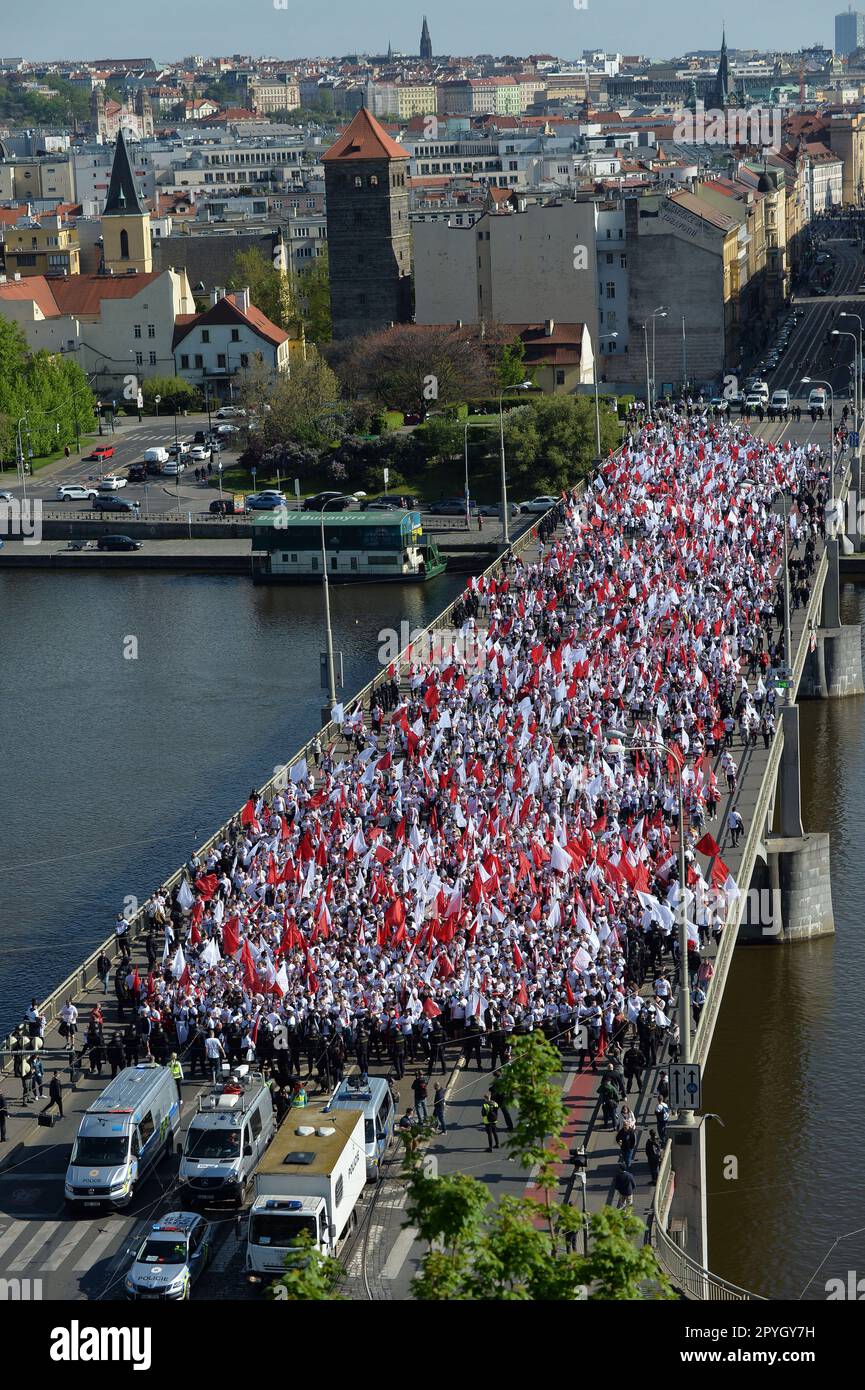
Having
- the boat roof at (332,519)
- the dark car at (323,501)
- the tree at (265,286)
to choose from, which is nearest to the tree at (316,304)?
the tree at (265,286)

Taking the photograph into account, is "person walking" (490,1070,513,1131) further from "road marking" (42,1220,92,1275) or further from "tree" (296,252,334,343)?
"tree" (296,252,334,343)

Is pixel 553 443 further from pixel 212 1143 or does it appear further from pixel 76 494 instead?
pixel 212 1143

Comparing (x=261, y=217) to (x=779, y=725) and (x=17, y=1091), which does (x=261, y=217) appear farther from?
(x=17, y=1091)

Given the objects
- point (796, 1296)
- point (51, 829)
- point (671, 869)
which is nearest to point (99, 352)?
point (51, 829)

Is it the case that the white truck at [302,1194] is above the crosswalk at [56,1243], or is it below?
above

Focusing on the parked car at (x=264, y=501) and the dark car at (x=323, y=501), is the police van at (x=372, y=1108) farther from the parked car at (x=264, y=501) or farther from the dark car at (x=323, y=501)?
the parked car at (x=264, y=501)

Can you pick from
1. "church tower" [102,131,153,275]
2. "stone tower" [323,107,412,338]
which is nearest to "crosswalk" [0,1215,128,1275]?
"stone tower" [323,107,412,338]
